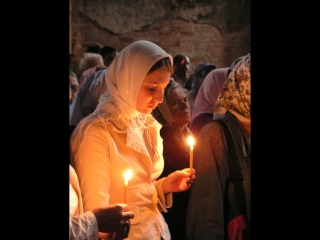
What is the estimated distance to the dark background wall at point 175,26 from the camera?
13.0 feet

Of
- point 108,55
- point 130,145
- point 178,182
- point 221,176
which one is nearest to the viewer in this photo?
point 130,145

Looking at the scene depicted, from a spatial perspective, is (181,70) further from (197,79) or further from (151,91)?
(151,91)

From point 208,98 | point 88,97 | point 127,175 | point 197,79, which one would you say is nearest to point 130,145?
point 127,175

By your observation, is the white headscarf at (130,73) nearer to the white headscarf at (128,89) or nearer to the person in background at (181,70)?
the white headscarf at (128,89)

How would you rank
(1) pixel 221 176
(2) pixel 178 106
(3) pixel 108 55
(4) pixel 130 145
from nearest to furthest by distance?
(4) pixel 130 145
(1) pixel 221 176
(2) pixel 178 106
(3) pixel 108 55

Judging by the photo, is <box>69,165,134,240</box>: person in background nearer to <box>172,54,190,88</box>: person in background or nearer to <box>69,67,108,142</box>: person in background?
<box>69,67,108,142</box>: person in background

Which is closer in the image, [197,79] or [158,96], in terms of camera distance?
[158,96]

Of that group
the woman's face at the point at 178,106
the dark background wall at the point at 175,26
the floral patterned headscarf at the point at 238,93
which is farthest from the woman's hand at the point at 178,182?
the dark background wall at the point at 175,26

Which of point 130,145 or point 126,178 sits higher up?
point 130,145

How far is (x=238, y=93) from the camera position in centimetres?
286

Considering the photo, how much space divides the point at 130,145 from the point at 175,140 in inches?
32.3
